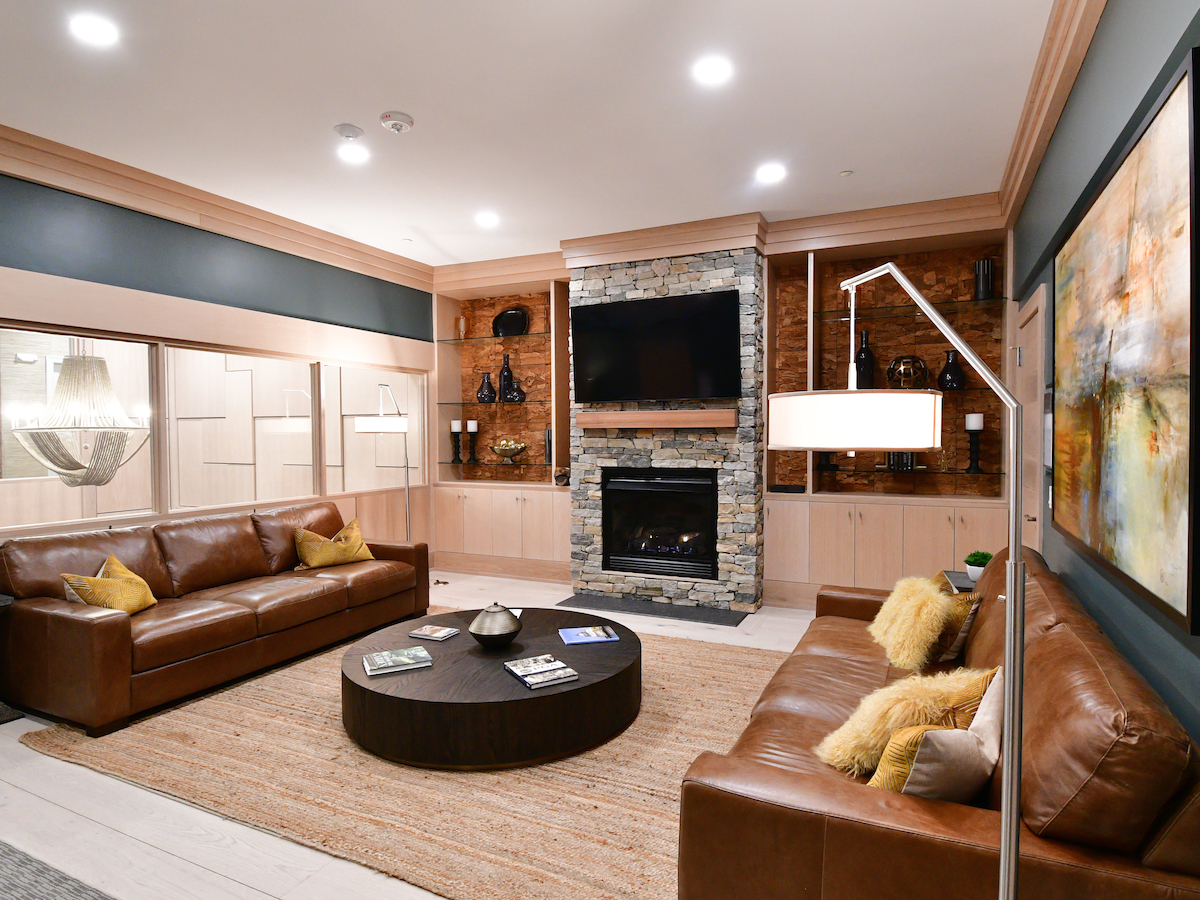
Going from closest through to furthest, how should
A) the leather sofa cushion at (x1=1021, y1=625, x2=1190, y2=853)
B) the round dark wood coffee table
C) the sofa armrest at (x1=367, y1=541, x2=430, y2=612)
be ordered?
the leather sofa cushion at (x1=1021, y1=625, x2=1190, y2=853), the round dark wood coffee table, the sofa armrest at (x1=367, y1=541, x2=430, y2=612)

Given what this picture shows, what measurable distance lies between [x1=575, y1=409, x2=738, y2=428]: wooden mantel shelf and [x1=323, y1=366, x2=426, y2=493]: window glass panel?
1529 millimetres

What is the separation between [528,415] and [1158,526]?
17.8 feet

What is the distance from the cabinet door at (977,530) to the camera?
462 cm

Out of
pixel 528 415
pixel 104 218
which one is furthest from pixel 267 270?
pixel 528 415

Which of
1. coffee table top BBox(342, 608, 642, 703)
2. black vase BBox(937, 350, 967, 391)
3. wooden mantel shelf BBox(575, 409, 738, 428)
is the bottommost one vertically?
coffee table top BBox(342, 608, 642, 703)

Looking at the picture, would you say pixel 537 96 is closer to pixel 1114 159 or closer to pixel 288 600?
pixel 1114 159

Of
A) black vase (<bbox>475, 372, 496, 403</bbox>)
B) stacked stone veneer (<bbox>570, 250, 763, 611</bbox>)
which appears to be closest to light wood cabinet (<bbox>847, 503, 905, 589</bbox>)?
stacked stone veneer (<bbox>570, 250, 763, 611</bbox>)

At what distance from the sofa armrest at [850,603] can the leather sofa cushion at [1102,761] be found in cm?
182

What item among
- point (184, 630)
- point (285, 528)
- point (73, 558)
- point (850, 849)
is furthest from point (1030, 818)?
point (285, 528)

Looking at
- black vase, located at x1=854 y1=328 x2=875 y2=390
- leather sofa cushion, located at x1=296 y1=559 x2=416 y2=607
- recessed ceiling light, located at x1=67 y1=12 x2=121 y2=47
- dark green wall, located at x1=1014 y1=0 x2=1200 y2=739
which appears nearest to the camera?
dark green wall, located at x1=1014 y1=0 x2=1200 y2=739

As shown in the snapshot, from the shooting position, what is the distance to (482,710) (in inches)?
103

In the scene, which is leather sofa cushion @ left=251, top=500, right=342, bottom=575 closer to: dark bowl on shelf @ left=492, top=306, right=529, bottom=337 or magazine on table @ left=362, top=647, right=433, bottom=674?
magazine on table @ left=362, top=647, right=433, bottom=674

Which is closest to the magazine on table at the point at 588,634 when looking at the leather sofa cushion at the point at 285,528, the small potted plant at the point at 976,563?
the small potted plant at the point at 976,563

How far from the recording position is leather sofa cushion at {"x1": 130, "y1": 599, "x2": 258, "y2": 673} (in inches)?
124
